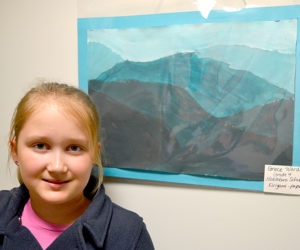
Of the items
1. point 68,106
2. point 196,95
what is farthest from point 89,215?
point 196,95

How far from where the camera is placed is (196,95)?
2.37ft

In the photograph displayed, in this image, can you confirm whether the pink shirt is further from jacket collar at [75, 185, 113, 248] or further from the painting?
the painting

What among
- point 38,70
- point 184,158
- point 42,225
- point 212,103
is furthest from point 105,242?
point 38,70

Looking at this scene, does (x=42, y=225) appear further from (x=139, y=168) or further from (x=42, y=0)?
(x=42, y=0)

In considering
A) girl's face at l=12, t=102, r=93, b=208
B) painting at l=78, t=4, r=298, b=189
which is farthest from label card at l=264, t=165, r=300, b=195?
girl's face at l=12, t=102, r=93, b=208

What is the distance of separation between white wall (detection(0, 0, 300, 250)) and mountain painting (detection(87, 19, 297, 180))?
0.06 metres

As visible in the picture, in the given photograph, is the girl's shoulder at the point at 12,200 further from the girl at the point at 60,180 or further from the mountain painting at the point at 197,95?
the mountain painting at the point at 197,95

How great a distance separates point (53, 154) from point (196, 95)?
1.24 ft

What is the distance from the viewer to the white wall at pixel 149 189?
0.72m

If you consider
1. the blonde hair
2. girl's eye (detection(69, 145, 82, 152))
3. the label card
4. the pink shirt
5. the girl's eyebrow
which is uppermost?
the blonde hair

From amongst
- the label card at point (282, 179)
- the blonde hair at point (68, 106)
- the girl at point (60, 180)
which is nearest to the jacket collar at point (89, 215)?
the girl at point (60, 180)

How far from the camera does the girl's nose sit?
0.60 metres

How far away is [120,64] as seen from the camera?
30.3 inches

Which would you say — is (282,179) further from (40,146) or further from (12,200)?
(12,200)
